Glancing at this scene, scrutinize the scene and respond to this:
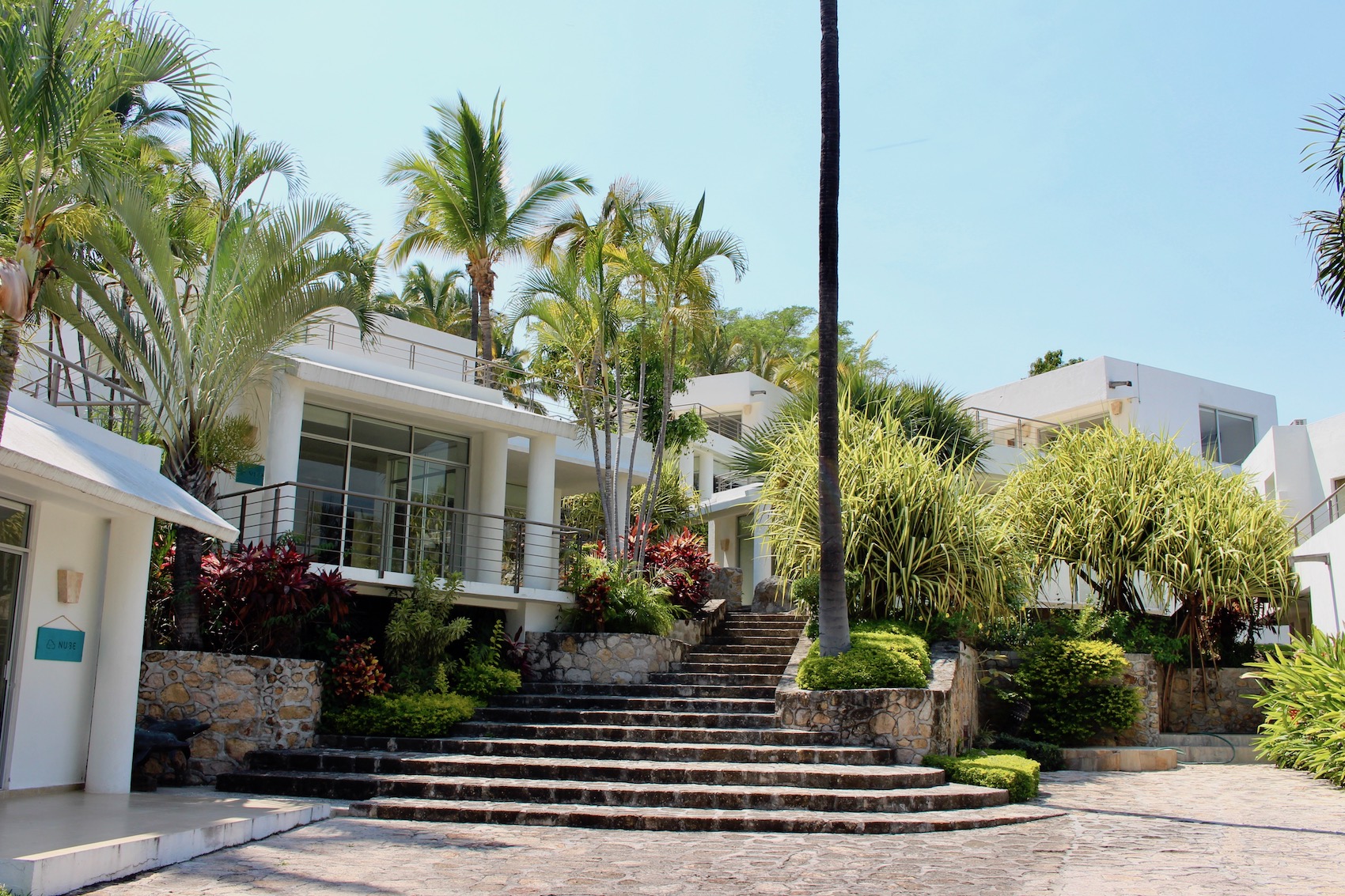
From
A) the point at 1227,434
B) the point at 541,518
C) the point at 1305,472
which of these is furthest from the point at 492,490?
the point at 1227,434

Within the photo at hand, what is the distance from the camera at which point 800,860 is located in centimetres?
753

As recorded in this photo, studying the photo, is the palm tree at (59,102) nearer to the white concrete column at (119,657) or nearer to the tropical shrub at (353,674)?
the white concrete column at (119,657)

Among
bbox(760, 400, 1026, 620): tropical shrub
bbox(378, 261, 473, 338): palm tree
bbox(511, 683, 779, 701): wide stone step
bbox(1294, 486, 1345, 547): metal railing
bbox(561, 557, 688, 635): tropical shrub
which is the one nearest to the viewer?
bbox(511, 683, 779, 701): wide stone step

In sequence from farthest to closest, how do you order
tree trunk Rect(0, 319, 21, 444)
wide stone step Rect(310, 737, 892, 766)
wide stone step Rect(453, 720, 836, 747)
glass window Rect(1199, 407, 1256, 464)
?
glass window Rect(1199, 407, 1256, 464) → wide stone step Rect(453, 720, 836, 747) → wide stone step Rect(310, 737, 892, 766) → tree trunk Rect(0, 319, 21, 444)

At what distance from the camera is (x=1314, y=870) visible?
7090 millimetres

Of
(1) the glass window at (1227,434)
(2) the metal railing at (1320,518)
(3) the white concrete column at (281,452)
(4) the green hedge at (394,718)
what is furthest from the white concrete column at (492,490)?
(1) the glass window at (1227,434)

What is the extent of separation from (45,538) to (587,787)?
5203 mm

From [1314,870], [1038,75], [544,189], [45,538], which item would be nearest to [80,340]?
[45,538]

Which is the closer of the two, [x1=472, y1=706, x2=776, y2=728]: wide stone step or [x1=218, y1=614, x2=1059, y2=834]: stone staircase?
[x1=218, y1=614, x2=1059, y2=834]: stone staircase

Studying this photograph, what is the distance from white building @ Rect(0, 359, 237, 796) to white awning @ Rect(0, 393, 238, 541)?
2 centimetres

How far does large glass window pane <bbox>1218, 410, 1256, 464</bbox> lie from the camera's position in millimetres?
28719

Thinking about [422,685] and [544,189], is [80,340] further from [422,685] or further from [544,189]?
[544,189]

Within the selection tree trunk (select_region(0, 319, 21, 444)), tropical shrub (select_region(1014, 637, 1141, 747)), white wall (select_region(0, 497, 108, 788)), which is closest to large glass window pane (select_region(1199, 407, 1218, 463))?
tropical shrub (select_region(1014, 637, 1141, 747))

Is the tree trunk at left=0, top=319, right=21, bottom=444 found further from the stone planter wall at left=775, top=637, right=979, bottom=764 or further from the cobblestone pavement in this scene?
the stone planter wall at left=775, top=637, right=979, bottom=764
